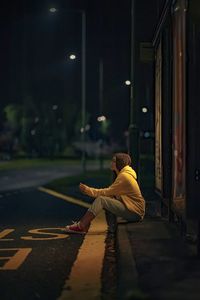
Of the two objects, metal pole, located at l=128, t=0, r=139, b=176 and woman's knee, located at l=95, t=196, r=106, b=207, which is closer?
woman's knee, located at l=95, t=196, r=106, b=207

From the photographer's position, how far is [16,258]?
32.8 ft

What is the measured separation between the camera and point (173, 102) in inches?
449

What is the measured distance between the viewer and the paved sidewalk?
6820 mm

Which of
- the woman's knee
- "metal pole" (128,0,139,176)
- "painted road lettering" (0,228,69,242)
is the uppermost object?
"metal pole" (128,0,139,176)

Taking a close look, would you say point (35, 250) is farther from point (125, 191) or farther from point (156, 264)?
point (156, 264)

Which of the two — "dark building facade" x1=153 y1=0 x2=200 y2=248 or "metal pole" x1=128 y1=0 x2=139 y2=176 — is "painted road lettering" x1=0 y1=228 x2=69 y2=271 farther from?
"metal pole" x1=128 y1=0 x2=139 y2=176

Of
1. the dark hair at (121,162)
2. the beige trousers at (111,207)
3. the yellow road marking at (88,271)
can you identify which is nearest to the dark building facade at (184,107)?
the beige trousers at (111,207)

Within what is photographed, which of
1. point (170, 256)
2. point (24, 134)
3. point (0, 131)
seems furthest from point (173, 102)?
point (0, 131)

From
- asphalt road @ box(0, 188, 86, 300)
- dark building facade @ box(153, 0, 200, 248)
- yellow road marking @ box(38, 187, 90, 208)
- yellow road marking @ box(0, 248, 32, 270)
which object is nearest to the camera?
asphalt road @ box(0, 188, 86, 300)

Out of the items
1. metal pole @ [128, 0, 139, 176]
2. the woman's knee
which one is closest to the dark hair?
the woman's knee

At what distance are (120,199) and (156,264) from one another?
4.13 meters

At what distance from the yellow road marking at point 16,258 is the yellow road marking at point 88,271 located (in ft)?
2.42

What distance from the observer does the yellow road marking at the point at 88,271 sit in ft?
24.4

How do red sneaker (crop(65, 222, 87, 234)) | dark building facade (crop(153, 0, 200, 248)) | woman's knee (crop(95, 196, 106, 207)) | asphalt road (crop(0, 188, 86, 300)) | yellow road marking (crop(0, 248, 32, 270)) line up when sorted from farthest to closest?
red sneaker (crop(65, 222, 87, 234))
woman's knee (crop(95, 196, 106, 207))
dark building facade (crop(153, 0, 200, 248))
yellow road marking (crop(0, 248, 32, 270))
asphalt road (crop(0, 188, 86, 300))
